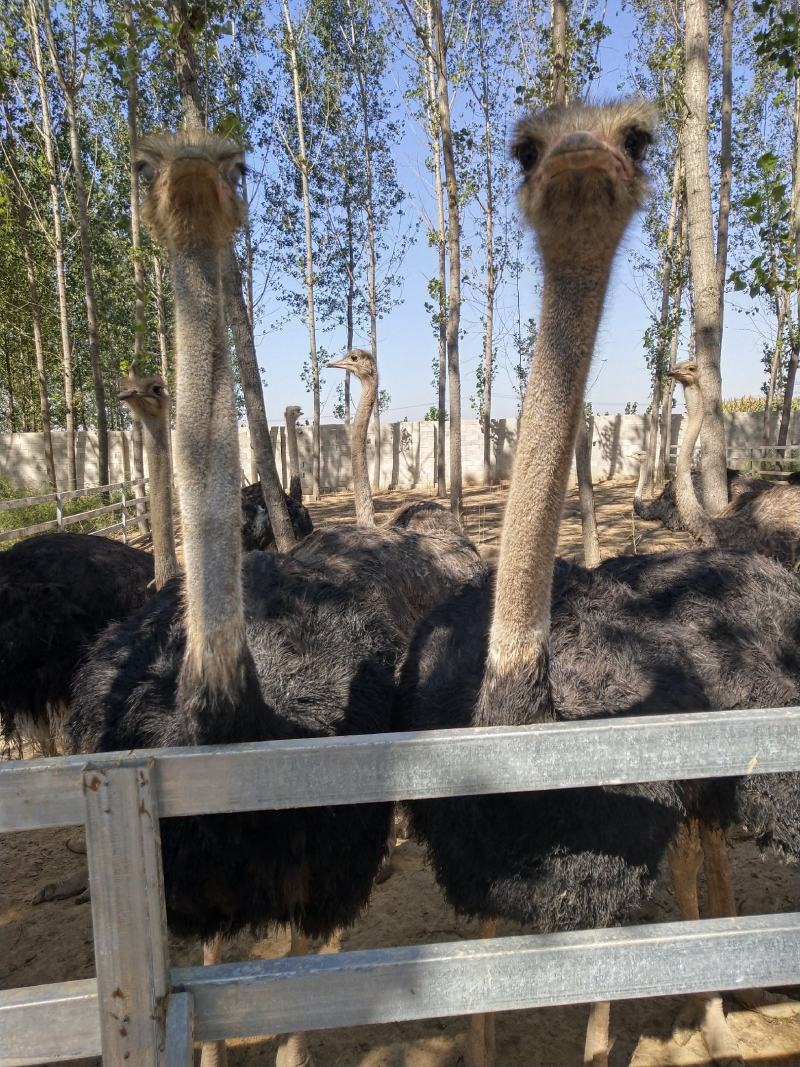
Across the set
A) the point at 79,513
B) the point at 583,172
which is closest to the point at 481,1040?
the point at 583,172

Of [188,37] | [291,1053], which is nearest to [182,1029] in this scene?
[291,1053]

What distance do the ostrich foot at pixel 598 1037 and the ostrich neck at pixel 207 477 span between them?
1.51 metres

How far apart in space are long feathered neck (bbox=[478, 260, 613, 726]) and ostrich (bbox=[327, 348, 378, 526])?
3587 millimetres

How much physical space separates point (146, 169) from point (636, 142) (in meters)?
1.23

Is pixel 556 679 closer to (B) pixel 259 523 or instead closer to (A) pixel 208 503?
(A) pixel 208 503

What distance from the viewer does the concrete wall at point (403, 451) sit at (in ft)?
68.8

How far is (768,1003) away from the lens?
2756 mm

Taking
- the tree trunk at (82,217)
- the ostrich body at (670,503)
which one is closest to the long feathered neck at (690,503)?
the ostrich body at (670,503)

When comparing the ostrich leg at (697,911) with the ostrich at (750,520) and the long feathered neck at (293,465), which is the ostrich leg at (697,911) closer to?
the ostrich at (750,520)

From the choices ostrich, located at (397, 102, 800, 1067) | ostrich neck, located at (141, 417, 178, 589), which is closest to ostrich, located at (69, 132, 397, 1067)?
ostrich, located at (397, 102, 800, 1067)

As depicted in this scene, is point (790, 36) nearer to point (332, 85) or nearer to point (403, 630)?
point (403, 630)

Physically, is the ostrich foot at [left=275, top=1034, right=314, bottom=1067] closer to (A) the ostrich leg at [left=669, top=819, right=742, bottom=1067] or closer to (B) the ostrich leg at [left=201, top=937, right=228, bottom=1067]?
(B) the ostrich leg at [left=201, top=937, right=228, bottom=1067]

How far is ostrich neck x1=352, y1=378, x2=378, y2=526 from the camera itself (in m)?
5.93

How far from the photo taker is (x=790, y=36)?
4.12 meters
